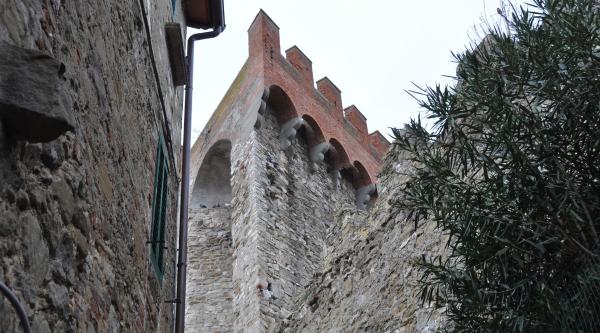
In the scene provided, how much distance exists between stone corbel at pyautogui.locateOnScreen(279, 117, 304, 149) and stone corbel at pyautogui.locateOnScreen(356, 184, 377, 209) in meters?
2.42

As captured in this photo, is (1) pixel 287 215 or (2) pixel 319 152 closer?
(1) pixel 287 215

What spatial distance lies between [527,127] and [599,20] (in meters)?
0.69

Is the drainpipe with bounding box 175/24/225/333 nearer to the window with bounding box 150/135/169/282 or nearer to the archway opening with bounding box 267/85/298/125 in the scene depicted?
the window with bounding box 150/135/169/282

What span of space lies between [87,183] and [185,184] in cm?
321

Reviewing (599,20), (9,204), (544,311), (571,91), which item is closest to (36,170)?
(9,204)

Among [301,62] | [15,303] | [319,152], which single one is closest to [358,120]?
[301,62]

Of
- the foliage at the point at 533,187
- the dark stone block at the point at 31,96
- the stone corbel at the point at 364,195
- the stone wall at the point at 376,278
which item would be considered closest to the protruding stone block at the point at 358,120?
the stone corbel at the point at 364,195

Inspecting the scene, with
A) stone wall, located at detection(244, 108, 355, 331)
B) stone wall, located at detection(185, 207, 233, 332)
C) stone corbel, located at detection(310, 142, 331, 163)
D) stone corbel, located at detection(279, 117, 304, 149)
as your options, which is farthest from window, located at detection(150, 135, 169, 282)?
stone corbel, located at detection(310, 142, 331, 163)

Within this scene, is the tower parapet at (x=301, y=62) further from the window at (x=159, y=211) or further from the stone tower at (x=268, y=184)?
the window at (x=159, y=211)

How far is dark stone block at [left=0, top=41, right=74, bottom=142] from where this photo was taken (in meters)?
1.98

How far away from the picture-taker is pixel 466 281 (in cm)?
391

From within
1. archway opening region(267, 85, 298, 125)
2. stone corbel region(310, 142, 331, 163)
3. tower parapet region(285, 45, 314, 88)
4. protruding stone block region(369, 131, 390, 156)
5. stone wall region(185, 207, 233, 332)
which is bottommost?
stone wall region(185, 207, 233, 332)

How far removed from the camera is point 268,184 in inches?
508

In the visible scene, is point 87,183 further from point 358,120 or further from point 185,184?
point 358,120
